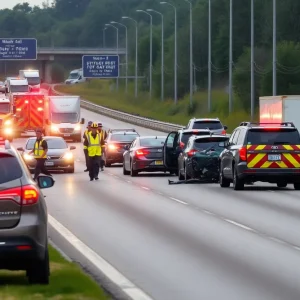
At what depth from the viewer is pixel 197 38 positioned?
429 feet

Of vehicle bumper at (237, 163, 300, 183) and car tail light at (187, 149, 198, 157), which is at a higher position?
car tail light at (187, 149, 198, 157)

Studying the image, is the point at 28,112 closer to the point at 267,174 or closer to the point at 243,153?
the point at 243,153

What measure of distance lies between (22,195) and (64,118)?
198ft

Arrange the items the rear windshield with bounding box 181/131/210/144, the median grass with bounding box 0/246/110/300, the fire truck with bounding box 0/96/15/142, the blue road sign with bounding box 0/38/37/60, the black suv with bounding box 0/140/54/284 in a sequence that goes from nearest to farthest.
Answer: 1. the median grass with bounding box 0/246/110/300
2. the black suv with bounding box 0/140/54/284
3. the rear windshield with bounding box 181/131/210/144
4. the fire truck with bounding box 0/96/15/142
5. the blue road sign with bounding box 0/38/37/60

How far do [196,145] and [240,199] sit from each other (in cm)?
702

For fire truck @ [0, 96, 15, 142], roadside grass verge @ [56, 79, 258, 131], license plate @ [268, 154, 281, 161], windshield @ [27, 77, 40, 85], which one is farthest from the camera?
windshield @ [27, 77, 40, 85]

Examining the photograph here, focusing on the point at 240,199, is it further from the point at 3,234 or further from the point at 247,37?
the point at 247,37

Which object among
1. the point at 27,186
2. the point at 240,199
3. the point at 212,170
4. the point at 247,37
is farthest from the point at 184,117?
the point at 27,186

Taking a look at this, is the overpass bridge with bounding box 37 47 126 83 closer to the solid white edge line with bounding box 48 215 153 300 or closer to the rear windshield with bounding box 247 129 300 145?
the rear windshield with bounding box 247 129 300 145

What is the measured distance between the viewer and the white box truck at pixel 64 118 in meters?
71.3

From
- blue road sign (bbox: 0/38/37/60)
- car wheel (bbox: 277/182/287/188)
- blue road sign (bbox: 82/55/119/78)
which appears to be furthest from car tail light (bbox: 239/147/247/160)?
blue road sign (bbox: 0/38/37/60)

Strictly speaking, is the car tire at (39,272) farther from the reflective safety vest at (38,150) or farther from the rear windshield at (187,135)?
the rear windshield at (187,135)

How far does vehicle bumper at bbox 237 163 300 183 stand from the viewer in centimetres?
3100

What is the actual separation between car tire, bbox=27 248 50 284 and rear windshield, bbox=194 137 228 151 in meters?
22.3
